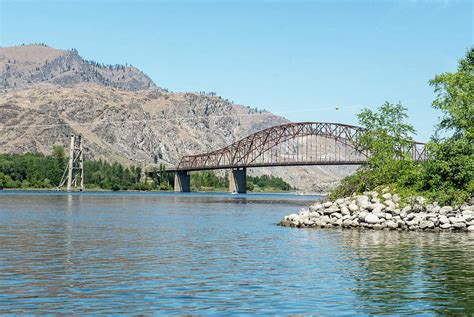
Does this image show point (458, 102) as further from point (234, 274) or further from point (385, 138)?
point (234, 274)

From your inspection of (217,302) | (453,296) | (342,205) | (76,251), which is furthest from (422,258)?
(342,205)

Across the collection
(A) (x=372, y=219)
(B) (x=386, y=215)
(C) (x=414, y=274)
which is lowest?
(C) (x=414, y=274)

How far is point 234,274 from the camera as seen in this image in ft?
90.5

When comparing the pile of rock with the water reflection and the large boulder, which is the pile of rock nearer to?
the large boulder

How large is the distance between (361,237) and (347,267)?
1680 centimetres

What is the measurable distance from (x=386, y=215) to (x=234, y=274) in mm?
30625

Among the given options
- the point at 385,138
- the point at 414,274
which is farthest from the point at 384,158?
the point at 414,274

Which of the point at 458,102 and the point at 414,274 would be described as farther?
the point at 458,102

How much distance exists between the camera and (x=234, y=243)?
138ft

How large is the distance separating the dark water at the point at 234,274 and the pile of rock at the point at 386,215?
236 inches

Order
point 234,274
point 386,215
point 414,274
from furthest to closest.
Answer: point 386,215
point 414,274
point 234,274

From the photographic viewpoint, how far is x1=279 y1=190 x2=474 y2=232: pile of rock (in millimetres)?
53281

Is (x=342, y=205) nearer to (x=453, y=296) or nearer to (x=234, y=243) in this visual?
(x=234, y=243)

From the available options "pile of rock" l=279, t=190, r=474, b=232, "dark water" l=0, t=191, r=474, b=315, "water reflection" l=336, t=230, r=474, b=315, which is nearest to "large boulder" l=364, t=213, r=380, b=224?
"pile of rock" l=279, t=190, r=474, b=232
